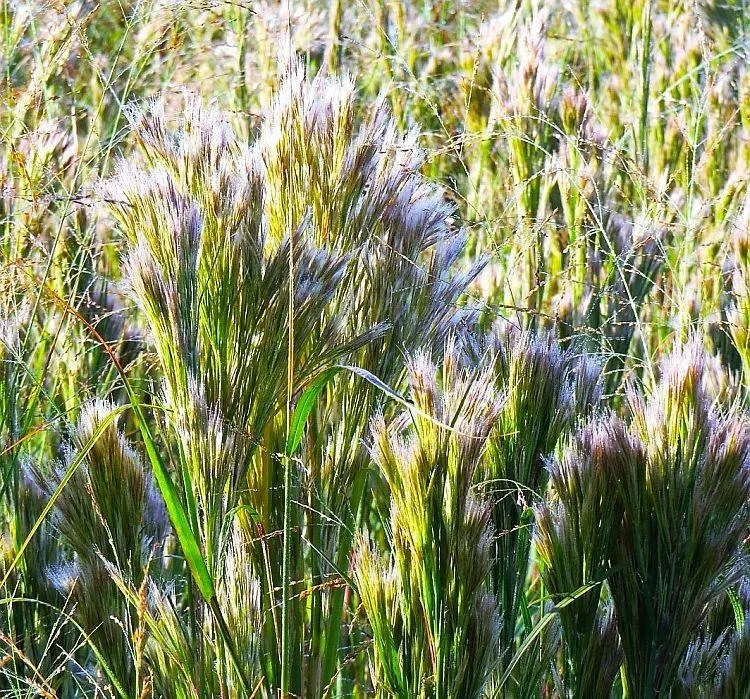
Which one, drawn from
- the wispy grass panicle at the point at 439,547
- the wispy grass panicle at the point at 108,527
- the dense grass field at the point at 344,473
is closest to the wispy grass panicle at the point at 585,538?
the dense grass field at the point at 344,473

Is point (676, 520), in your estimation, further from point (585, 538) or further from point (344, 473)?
point (344, 473)

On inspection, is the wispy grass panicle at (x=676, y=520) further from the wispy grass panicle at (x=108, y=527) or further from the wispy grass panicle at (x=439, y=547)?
the wispy grass panicle at (x=108, y=527)

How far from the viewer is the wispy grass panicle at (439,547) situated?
82 centimetres

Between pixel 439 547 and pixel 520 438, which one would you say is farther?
pixel 520 438

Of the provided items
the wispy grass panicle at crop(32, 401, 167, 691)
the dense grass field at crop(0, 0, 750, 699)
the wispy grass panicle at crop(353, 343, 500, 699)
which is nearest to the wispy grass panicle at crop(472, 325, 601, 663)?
the dense grass field at crop(0, 0, 750, 699)

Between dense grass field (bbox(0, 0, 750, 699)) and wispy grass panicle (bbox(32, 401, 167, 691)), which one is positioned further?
wispy grass panicle (bbox(32, 401, 167, 691))

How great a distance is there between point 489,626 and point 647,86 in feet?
4.87

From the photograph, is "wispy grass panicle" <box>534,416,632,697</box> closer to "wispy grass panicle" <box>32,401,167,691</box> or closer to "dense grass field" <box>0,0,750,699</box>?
"dense grass field" <box>0,0,750,699</box>

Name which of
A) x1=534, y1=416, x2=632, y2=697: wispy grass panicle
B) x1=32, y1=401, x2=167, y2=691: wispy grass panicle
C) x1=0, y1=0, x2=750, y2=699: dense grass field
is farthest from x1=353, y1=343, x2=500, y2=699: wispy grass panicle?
x1=32, y1=401, x2=167, y2=691: wispy grass panicle

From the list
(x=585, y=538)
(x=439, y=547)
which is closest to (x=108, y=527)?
(x=439, y=547)

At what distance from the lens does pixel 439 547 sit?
84cm

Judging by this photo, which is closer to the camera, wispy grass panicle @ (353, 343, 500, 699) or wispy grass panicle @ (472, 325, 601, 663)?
wispy grass panicle @ (353, 343, 500, 699)

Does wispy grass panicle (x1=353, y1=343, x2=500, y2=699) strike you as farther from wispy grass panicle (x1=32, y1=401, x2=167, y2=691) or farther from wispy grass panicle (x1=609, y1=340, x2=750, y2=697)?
wispy grass panicle (x1=32, y1=401, x2=167, y2=691)

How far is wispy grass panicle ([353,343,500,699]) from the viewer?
2.70ft
